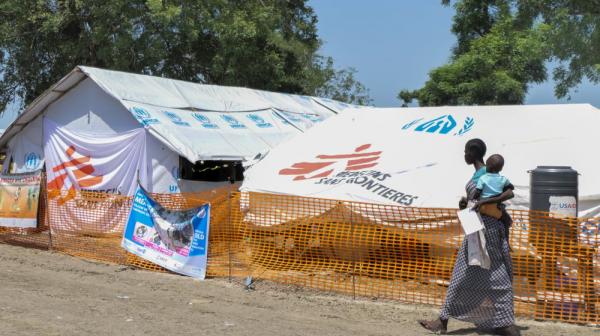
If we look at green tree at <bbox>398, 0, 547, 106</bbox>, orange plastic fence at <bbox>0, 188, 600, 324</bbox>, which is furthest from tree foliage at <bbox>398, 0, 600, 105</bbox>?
orange plastic fence at <bbox>0, 188, 600, 324</bbox>

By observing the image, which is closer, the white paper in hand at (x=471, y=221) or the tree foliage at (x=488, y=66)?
the white paper in hand at (x=471, y=221)

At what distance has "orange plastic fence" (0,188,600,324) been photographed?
762 cm

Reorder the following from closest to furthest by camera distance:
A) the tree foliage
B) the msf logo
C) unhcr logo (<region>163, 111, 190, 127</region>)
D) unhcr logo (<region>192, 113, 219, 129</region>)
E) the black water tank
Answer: the black water tank < unhcr logo (<region>163, 111, 190, 127</region>) < the msf logo < unhcr logo (<region>192, 113, 219, 129</region>) < the tree foliage

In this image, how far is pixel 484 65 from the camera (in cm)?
2850

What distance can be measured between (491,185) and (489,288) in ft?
3.29

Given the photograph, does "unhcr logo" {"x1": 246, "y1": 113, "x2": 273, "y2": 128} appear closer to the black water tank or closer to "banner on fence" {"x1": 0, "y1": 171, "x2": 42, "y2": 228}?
"banner on fence" {"x1": 0, "y1": 171, "x2": 42, "y2": 228}

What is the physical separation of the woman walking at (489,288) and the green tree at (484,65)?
20.3 metres

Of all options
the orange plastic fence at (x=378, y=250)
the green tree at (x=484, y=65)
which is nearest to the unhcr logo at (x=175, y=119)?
the orange plastic fence at (x=378, y=250)

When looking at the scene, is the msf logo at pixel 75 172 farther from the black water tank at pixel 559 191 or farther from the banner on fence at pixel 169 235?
the black water tank at pixel 559 191

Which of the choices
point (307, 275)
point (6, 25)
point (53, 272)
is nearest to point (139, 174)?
point (53, 272)

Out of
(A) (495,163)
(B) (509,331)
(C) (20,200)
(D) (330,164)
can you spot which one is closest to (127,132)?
(C) (20,200)

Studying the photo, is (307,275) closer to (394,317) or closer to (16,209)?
(394,317)

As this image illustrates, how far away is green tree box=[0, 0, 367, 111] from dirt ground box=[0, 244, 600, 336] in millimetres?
15643

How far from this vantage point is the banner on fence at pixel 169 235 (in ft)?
33.9
